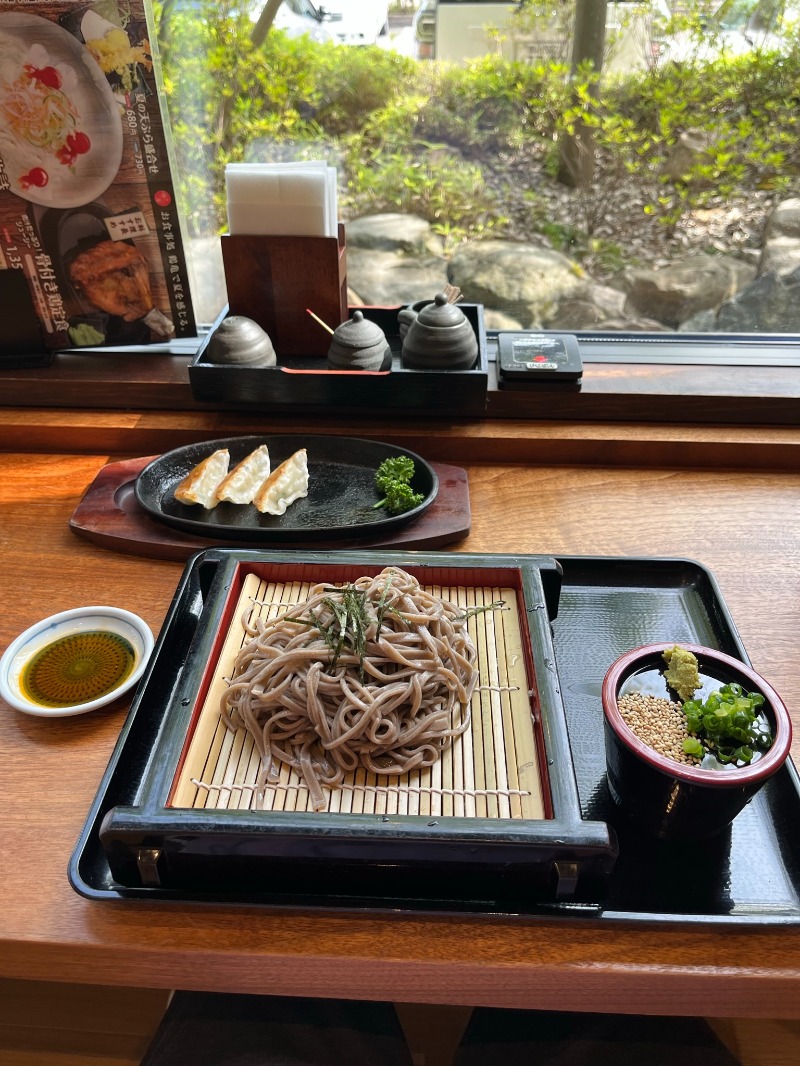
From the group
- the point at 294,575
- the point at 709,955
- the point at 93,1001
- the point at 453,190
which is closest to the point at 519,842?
the point at 709,955

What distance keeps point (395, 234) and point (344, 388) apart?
58 centimetres

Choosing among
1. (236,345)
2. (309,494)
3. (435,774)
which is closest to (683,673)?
(435,774)

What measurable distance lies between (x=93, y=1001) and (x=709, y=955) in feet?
4.24

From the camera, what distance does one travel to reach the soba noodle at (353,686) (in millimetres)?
1193

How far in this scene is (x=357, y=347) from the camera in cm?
201

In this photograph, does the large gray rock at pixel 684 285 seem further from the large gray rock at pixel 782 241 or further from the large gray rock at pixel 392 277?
the large gray rock at pixel 392 277

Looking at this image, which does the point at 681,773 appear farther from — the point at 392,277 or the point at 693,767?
the point at 392,277

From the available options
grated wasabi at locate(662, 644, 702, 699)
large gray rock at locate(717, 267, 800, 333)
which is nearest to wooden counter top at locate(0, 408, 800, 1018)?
grated wasabi at locate(662, 644, 702, 699)

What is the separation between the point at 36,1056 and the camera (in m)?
1.61

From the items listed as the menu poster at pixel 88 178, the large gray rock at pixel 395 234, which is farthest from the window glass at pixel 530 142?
the menu poster at pixel 88 178

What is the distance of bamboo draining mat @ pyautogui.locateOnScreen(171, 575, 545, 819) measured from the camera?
3.73 feet

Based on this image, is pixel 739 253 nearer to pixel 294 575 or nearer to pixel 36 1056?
pixel 294 575

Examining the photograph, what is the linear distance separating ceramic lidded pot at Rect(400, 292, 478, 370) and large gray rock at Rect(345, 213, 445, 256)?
0.37 meters

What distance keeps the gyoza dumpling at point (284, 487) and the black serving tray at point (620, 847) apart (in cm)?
34
